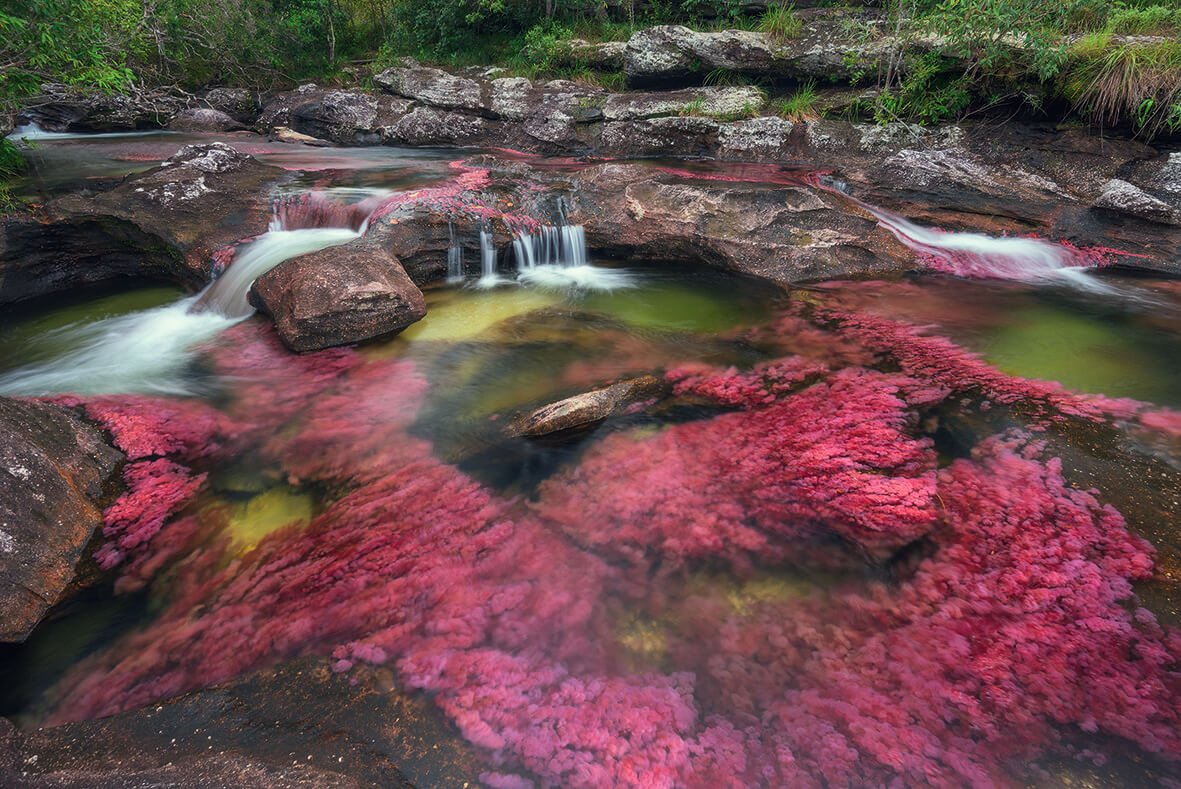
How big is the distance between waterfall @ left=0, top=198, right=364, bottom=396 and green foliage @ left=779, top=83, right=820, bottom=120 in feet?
31.0

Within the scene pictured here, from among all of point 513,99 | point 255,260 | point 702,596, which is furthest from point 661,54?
point 702,596

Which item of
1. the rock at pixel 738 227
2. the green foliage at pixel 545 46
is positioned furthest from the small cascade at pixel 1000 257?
the green foliage at pixel 545 46

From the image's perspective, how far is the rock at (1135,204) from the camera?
7.68m

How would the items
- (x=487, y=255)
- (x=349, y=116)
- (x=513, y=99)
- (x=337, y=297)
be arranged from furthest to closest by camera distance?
1. (x=349, y=116)
2. (x=513, y=99)
3. (x=487, y=255)
4. (x=337, y=297)

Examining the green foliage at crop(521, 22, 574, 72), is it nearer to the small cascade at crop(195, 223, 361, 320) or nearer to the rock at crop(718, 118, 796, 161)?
the rock at crop(718, 118, 796, 161)

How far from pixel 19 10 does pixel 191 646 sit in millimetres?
6693

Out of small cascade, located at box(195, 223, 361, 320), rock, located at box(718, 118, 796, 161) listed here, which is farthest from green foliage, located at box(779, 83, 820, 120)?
small cascade, located at box(195, 223, 361, 320)

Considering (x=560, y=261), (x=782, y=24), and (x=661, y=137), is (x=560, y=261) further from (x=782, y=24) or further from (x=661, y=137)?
(x=782, y=24)

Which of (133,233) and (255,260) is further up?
(133,233)

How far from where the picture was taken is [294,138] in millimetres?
13953

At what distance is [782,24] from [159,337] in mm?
13680

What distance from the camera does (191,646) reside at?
2783 mm

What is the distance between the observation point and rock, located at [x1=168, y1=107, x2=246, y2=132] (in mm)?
14758

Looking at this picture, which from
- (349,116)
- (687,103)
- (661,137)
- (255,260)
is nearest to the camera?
(255,260)
